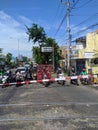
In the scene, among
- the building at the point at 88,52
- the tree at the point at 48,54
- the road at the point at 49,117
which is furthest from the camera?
the tree at the point at 48,54

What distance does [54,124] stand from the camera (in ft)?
33.3

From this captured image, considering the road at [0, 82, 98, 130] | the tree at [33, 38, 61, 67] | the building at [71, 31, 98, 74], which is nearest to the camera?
the road at [0, 82, 98, 130]

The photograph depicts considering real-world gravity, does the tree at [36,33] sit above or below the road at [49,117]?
above

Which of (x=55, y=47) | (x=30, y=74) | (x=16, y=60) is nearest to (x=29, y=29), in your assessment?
(x=55, y=47)

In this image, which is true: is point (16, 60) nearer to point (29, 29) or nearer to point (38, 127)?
point (29, 29)

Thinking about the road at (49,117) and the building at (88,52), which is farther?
the building at (88,52)

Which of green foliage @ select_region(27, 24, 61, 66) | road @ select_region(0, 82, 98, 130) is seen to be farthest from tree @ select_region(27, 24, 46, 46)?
road @ select_region(0, 82, 98, 130)

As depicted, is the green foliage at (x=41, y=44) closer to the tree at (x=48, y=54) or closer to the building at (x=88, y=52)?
the tree at (x=48, y=54)

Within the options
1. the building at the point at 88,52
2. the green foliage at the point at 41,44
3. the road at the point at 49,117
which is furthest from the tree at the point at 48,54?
the road at the point at 49,117

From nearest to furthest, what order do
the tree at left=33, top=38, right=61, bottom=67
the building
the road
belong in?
the road < the building < the tree at left=33, top=38, right=61, bottom=67

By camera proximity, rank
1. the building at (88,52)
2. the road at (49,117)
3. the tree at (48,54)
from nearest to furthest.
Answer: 1. the road at (49,117)
2. the building at (88,52)
3. the tree at (48,54)

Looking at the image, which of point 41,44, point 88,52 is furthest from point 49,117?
point 41,44

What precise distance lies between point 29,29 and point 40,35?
3.21 m

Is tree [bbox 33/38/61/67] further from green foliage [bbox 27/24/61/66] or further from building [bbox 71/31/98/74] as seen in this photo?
building [bbox 71/31/98/74]
